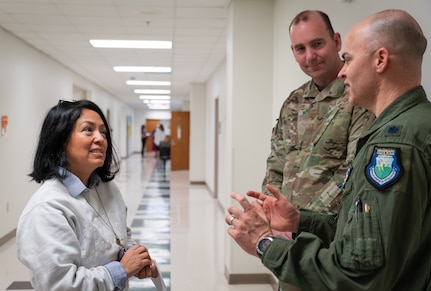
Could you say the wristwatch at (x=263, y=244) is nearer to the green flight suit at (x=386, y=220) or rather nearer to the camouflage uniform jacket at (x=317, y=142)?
the green flight suit at (x=386, y=220)

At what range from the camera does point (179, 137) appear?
14609 mm

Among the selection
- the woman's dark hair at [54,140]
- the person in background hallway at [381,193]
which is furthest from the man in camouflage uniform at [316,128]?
the woman's dark hair at [54,140]

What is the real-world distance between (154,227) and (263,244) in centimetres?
545

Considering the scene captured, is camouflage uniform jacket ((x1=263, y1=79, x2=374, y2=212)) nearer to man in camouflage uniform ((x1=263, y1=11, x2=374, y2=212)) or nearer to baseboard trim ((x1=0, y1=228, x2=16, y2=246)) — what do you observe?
man in camouflage uniform ((x1=263, y1=11, x2=374, y2=212))

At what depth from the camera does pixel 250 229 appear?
1259 mm

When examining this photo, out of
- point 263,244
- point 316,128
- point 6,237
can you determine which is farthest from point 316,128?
point 6,237

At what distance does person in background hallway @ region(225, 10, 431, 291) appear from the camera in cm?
96

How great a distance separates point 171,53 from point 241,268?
14.3ft

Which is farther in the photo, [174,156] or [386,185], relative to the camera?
[174,156]

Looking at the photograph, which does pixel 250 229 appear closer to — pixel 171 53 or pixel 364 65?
pixel 364 65

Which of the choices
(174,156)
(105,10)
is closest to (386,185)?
(105,10)

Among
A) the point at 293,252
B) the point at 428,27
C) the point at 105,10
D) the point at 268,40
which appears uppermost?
the point at 105,10

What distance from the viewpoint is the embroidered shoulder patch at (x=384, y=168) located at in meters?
0.95

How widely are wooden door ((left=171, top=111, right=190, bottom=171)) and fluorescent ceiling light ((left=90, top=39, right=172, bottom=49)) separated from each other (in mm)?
7694
